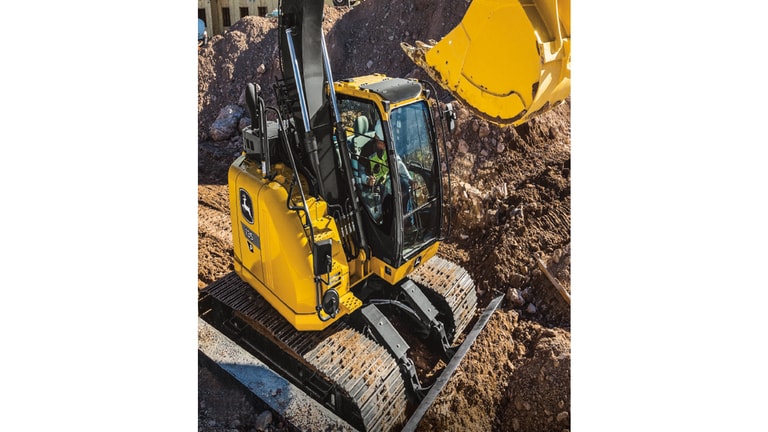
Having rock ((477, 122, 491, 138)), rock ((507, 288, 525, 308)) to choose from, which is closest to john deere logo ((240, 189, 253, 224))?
rock ((507, 288, 525, 308))

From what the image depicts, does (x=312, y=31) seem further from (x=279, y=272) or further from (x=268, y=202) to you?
(x=279, y=272)

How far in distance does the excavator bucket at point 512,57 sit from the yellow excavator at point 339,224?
18 centimetres

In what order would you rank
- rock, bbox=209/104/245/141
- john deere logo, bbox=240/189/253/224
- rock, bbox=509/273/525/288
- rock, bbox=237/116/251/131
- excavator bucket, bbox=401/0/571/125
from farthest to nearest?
rock, bbox=237/116/251/131 < rock, bbox=209/104/245/141 < rock, bbox=509/273/525/288 < john deere logo, bbox=240/189/253/224 < excavator bucket, bbox=401/0/571/125

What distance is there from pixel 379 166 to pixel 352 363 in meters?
1.35

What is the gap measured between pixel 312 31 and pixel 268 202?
3.77 feet

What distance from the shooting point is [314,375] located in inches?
171

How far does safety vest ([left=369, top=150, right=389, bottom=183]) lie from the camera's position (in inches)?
153

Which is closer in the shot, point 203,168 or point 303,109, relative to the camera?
point 303,109

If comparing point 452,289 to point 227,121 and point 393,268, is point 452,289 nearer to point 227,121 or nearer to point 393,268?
point 393,268

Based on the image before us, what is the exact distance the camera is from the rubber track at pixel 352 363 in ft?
12.9

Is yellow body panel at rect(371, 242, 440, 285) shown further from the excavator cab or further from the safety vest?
the safety vest

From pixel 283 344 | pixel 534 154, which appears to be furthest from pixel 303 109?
pixel 534 154

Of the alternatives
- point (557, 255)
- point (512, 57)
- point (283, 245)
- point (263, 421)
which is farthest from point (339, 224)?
point (557, 255)
